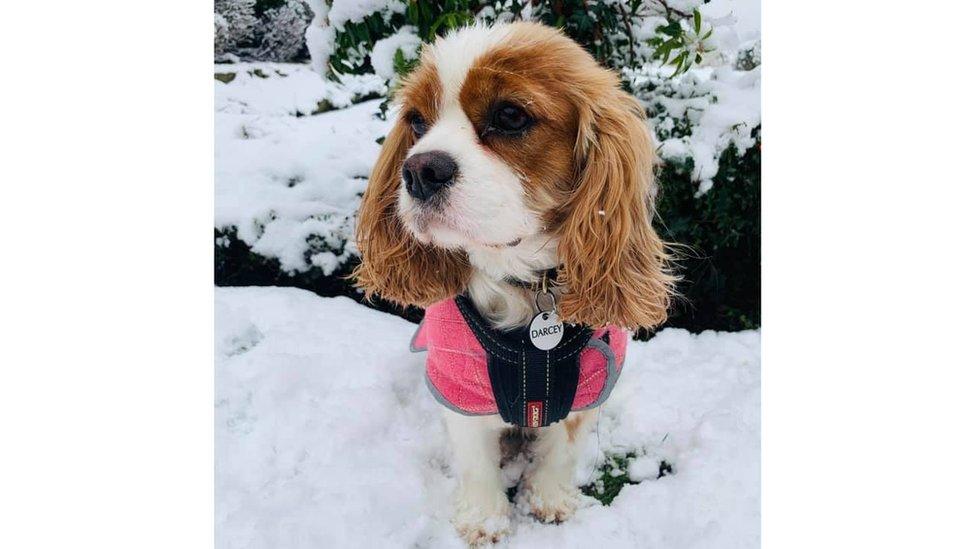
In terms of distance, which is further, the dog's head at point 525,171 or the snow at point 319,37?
the snow at point 319,37

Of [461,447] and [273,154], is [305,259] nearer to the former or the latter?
[273,154]

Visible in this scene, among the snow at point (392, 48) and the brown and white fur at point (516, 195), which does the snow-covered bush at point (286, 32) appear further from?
the brown and white fur at point (516, 195)

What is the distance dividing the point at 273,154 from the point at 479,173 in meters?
1.04

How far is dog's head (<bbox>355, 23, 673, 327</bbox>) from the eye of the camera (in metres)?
1.27

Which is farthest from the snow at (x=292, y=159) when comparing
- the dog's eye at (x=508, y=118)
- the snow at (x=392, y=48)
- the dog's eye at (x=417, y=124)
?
the dog's eye at (x=508, y=118)

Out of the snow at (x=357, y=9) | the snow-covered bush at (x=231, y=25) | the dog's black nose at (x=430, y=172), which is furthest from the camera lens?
the snow at (x=357, y=9)

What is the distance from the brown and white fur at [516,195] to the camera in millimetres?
1305

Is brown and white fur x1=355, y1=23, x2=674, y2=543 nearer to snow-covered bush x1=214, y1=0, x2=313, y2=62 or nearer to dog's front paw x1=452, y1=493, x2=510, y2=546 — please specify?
dog's front paw x1=452, y1=493, x2=510, y2=546

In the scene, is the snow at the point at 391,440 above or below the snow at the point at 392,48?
below

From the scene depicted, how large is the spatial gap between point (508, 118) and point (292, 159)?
105cm

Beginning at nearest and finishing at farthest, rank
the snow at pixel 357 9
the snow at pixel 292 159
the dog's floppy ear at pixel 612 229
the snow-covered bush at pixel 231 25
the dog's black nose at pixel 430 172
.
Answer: the dog's black nose at pixel 430 172, the dog's floppy ear at pixel 612 229, the snow-covered bush at pixel 231 25, the snow at pixel 292 159, the snow at pixel 357 9

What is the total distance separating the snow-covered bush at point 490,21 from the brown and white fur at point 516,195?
0.42 meters

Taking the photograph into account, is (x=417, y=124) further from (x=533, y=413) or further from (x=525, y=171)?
(x=533, y=413)
